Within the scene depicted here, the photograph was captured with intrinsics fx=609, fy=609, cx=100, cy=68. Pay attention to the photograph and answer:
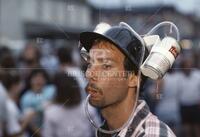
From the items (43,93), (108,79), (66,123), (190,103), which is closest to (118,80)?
(108,79)

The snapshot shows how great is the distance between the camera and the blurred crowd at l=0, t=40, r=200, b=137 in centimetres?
212

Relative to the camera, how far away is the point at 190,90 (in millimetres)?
2922

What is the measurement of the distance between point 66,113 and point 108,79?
2.23 ft

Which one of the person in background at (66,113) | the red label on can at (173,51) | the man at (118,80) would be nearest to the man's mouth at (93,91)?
the man at (118,80)

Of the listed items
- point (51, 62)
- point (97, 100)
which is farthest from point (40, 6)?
point (97, 100)

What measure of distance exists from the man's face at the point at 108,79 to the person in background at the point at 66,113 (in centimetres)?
34

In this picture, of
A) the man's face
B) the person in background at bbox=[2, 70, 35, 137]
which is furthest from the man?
the person in background at bbox=[2, 70, 35, 137]

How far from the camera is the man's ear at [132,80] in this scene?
167 centimetres

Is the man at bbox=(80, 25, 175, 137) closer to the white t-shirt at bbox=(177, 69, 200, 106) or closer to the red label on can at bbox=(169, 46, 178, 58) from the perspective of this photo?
the red label on can at bbox=(169, 46, 178, 58)

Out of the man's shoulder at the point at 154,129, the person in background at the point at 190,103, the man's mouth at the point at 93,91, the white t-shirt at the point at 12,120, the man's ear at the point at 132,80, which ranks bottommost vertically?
the white t-shirt at the point at 12,120

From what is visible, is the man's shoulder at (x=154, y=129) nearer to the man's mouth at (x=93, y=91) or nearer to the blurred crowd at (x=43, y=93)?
the man's mouth at (x=93, y=91)

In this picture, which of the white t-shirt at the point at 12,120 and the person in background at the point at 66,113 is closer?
the person in background at the point at 66,113

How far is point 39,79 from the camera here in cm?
261

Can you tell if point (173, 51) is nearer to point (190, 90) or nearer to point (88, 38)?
point (88, 38)
